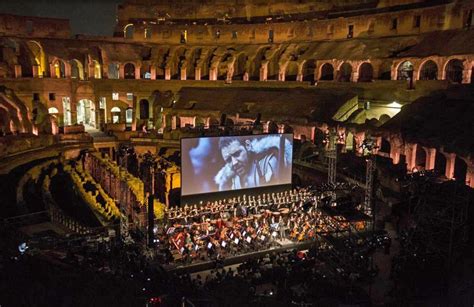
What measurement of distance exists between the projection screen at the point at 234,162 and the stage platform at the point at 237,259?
564 centimetres

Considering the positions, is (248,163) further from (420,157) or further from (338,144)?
(420,157)

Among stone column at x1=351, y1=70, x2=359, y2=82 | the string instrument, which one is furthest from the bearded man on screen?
stone column at x1=351, y1=70, x2=359, y2=82

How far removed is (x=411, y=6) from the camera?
45.5 meters

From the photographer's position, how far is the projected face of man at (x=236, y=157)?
27.8 m

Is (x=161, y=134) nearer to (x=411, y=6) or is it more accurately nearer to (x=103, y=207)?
(x=103, y=207)

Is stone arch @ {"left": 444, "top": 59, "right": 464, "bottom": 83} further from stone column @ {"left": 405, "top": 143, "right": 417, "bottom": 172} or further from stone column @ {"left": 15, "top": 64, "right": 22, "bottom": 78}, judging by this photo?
stone column @ {"left": 15, "top": 64, "right": 22, "bottom": 78}

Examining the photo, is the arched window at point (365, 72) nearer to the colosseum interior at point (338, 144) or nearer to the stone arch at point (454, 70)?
the colosseum interior at point (338, 144)

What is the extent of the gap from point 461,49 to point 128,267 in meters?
32.3

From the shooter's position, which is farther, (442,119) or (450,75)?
(450,75)

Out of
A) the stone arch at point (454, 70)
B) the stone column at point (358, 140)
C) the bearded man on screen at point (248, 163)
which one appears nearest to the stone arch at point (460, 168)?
the stone column at point (358, 140)

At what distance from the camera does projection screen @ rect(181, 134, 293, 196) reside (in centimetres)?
2678

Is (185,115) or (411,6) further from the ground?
(411,6)

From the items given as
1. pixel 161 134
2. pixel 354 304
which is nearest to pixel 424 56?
pixel 161 134

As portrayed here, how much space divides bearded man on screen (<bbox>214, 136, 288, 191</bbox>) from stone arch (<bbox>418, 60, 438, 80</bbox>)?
67.7 feet
